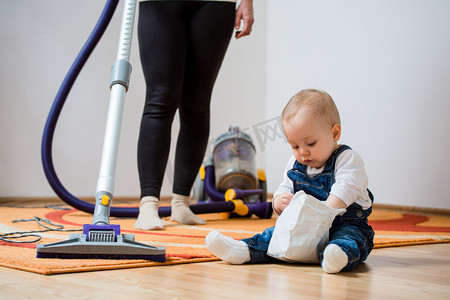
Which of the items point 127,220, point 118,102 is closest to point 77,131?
point 127,220

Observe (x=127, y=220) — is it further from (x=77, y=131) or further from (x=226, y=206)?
(x=77, y=131)

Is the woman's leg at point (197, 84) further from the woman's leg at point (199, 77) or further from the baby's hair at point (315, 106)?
the baby's hair at point (315, 106)

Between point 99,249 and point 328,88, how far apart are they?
8.17ft

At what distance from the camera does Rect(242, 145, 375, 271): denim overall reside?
1.05 m

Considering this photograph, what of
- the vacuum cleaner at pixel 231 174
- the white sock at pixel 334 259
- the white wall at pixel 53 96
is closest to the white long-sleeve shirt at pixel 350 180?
the white sock at pixel 334 259

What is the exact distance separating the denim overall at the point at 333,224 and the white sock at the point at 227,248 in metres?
0.02

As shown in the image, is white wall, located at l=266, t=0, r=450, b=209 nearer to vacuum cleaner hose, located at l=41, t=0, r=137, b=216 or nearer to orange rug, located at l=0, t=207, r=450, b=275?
orange rug, located at l=0, t=207, r=450, b=275

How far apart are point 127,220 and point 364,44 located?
1.78 m

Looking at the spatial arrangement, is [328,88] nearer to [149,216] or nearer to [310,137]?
[149,216]

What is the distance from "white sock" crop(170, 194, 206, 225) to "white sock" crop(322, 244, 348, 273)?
A: 2.94ft

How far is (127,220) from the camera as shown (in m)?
1.98

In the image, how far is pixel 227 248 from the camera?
102 centimetres

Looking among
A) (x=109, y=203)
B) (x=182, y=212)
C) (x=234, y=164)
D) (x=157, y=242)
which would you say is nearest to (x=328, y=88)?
(x=234, y=164)

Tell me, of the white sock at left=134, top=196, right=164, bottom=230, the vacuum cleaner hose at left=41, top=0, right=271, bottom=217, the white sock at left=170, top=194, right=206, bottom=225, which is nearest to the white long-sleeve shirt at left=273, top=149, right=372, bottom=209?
the white sock at left=134, top=196, right=164, bottom=230
